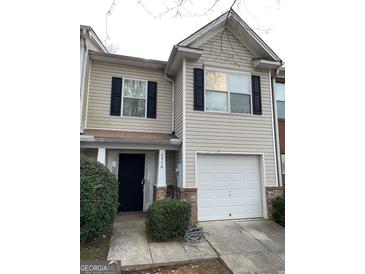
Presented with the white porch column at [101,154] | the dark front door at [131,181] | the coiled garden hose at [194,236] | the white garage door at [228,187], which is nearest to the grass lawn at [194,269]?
A: the coiled garden hose at [194,236]

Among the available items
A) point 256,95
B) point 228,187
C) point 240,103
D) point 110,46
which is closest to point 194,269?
point 228,187

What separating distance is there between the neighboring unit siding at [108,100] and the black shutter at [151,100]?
0.47ft

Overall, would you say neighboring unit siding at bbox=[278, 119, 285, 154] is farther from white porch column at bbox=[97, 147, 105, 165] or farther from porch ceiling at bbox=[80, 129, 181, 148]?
white porch column at bbox=[97, 147, 105, 165]

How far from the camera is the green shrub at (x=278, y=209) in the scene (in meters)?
7.15

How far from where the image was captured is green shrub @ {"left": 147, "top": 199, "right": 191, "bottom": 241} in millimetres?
5617

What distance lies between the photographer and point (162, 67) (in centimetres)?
897

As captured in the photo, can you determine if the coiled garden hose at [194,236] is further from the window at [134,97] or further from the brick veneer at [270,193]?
the window at [134,97]

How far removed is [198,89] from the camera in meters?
7.77

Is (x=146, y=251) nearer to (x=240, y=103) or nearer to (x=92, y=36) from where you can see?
(x=240, y=103)
